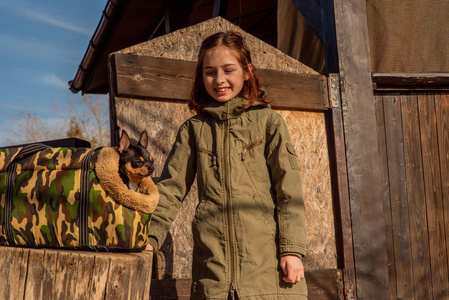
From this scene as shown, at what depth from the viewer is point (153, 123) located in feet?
11.2

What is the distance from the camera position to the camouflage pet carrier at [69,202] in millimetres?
1796

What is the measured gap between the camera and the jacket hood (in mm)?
2576

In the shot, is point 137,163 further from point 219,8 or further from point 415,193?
point 219,8

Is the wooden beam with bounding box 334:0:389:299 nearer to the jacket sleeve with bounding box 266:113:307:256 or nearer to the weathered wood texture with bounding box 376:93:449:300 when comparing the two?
the weathered wood texture with bounding box 376:93:449:300

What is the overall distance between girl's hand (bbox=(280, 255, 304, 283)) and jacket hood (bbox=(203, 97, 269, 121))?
804 mm

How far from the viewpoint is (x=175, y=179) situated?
2.60 m

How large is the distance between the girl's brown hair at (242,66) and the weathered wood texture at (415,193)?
1835 millimetres

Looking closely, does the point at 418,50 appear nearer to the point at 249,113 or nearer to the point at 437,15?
the point at 437,15

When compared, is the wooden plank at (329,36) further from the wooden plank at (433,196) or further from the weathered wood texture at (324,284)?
the weathered wood texture at (324,284)

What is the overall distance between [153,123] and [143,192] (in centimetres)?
152

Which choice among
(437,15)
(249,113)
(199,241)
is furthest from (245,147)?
(437,15)

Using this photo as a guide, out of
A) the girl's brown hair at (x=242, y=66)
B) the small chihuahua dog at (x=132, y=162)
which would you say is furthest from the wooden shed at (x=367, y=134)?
the small chihuahua dog at (x=132, y=162)

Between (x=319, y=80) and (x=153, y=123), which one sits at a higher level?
(x=319, y=80)

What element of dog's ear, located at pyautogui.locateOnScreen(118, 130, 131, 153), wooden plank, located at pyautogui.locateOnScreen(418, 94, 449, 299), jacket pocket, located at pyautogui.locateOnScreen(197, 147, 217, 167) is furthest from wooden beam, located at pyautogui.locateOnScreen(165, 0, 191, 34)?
dog's ear, located at pyautogui.locateOnScreen(118, 130, 131, 153)
